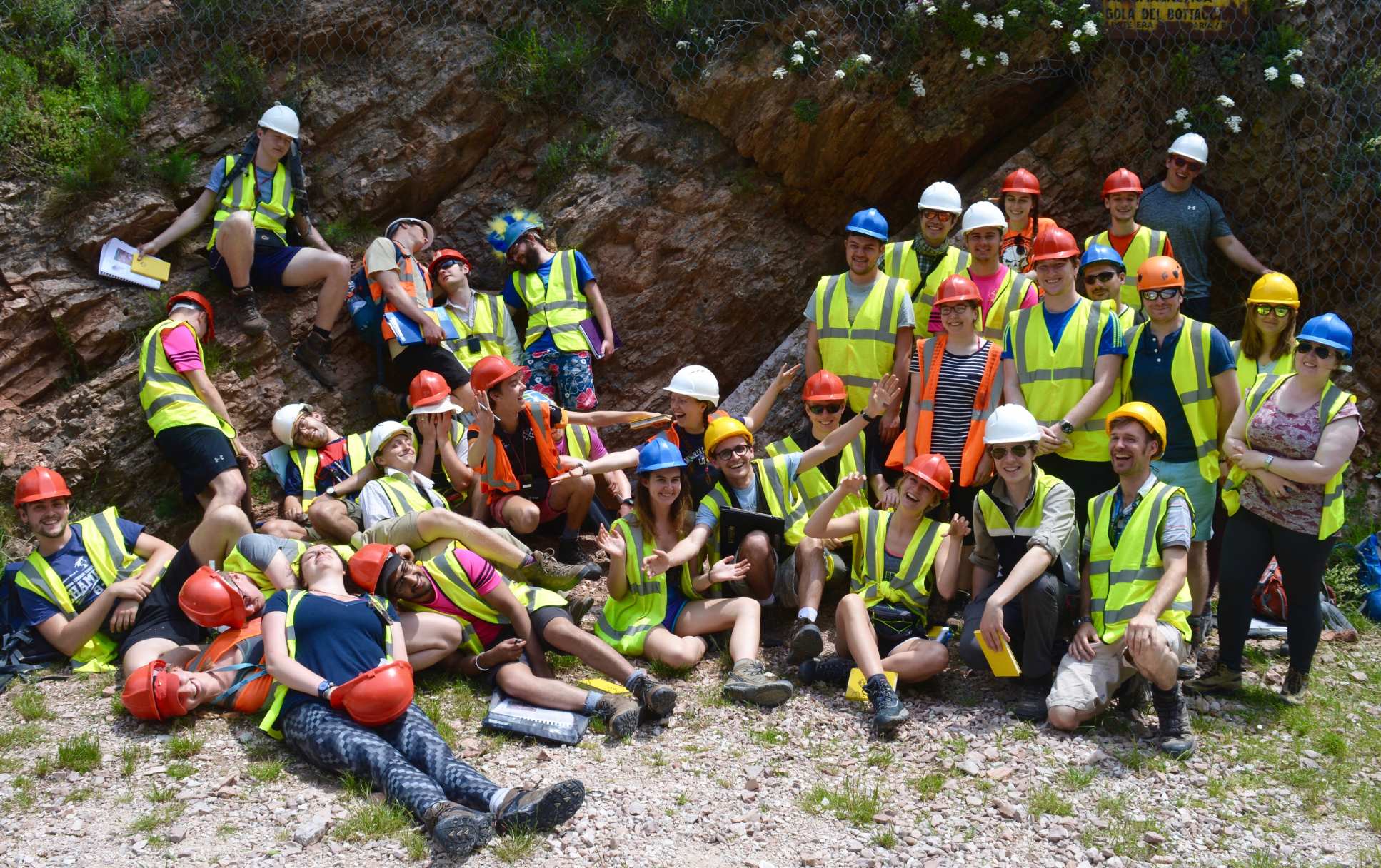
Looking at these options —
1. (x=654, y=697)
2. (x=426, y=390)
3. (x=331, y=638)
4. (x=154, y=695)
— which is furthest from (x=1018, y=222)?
(x=154, y=695)

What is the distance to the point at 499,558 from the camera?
7.19 metres

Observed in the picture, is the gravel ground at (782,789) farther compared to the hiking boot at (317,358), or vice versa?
the hiking boot at (317,358)

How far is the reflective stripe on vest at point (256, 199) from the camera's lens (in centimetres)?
898

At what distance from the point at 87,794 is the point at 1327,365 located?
6638mm

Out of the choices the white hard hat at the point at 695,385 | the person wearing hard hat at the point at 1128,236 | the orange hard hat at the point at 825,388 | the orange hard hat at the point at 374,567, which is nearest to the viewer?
the orange hard hat at the point at 374,567

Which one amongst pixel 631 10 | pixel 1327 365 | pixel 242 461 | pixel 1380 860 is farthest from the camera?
pixel 631 10

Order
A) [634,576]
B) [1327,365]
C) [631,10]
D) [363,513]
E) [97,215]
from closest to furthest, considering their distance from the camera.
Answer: [1327,365] < [634,576] < [363,513] < [97,215] < [631,10]

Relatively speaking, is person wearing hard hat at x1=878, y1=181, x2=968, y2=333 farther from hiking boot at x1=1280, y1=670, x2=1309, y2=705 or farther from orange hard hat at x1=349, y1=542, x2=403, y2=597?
orange hard hat at x1=349, y1=542, x2=403, y2=597

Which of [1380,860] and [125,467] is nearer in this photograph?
[1380,860]

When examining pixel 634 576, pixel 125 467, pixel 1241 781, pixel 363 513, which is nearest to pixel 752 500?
pixel 634 576

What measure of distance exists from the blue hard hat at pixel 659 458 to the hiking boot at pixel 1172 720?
2835 mm

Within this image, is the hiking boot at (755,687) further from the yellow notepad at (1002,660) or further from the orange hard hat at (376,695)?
the orange hard hat at (376,695)

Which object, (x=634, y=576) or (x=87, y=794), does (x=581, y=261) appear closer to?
(x=634, y=576)

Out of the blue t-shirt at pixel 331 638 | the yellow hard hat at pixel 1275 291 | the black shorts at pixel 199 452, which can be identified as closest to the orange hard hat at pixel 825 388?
the yellow hard hat at pixel 1275 291
